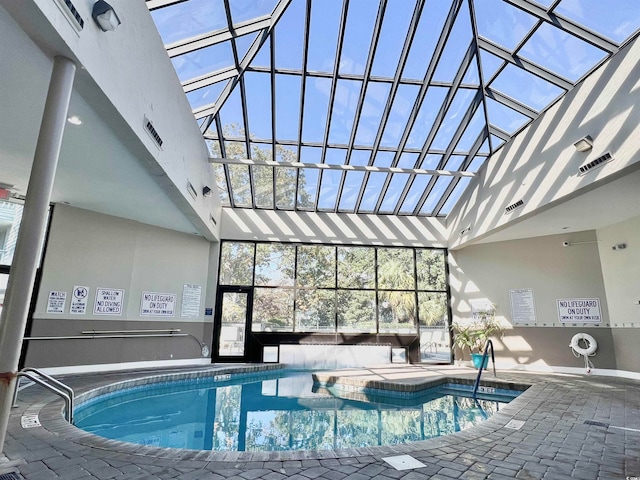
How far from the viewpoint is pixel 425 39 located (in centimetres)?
636

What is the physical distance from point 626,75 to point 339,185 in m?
6.01

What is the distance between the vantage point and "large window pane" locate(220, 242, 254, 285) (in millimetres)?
9766

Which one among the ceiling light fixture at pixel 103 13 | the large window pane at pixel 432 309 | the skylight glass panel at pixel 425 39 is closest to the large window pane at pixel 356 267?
the large window pane at pixel 432 309

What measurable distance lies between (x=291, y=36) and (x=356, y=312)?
688 cm

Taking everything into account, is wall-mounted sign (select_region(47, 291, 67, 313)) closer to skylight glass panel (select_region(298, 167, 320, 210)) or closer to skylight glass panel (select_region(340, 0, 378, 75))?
skylight glass panel (select_region(298, 167, 320, 210))

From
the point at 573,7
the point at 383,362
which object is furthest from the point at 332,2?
the point at 383,362

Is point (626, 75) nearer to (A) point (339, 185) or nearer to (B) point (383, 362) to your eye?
(A) point (339, 185)

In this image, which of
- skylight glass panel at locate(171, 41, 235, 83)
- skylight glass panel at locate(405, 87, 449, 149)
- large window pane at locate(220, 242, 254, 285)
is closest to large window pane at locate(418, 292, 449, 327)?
skylight glass panel at locate(405, 87, 449, 149)

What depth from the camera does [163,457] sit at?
8.78ft

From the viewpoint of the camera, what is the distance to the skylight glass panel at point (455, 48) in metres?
6.12

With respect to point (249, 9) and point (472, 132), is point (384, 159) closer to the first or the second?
point (472, 132)

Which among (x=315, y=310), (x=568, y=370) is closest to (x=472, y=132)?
(x=568, y=370)

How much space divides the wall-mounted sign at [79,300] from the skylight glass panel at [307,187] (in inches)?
213

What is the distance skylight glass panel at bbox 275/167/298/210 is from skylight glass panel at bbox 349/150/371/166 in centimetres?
145
